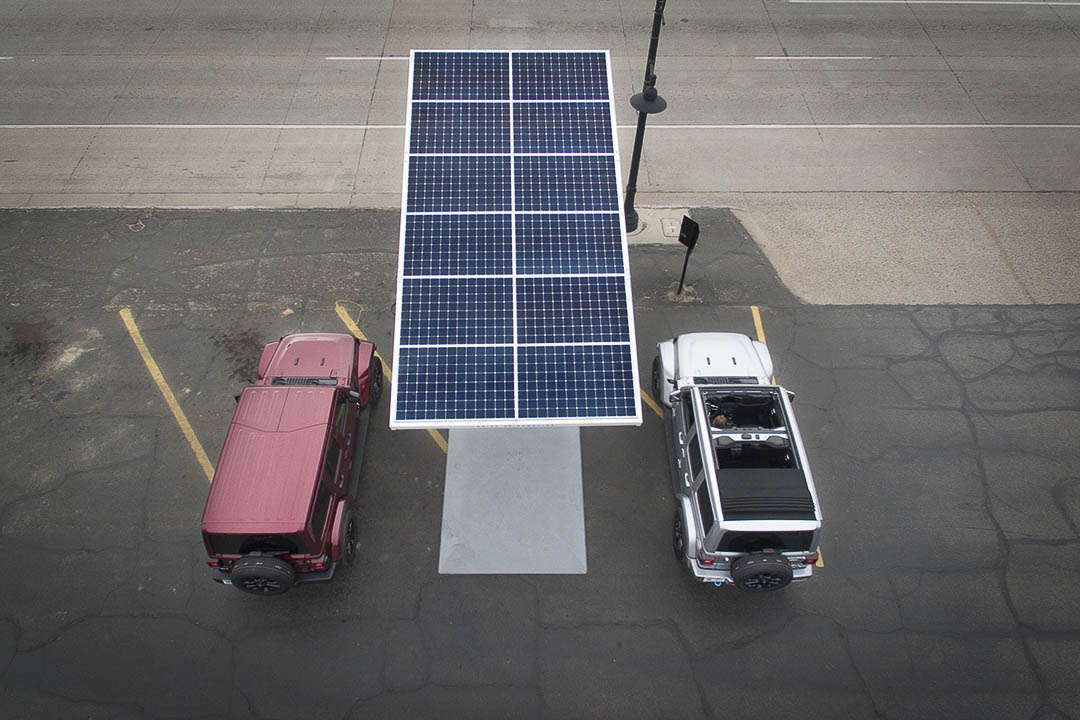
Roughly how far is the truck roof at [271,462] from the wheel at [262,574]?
45 centimetres

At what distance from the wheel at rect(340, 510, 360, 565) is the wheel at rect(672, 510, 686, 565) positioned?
475 cm

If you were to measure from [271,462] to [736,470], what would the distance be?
6.29 m

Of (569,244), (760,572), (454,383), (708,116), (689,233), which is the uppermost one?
(569,244)

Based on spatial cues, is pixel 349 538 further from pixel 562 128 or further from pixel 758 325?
pixel 758 325

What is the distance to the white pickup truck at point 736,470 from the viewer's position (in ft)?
27.2

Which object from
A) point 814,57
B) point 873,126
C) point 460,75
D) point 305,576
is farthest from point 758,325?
point 814,57

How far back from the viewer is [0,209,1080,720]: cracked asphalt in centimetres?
848

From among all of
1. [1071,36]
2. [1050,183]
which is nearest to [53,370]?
[1050,183]

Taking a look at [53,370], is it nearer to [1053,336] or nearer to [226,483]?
[226,483]

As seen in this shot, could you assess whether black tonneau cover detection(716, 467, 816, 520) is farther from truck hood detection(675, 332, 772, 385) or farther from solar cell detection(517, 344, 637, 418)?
truck hood detection(675, 332, 772, 385)

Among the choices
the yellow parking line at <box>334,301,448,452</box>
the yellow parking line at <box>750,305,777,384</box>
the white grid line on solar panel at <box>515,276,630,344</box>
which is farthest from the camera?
the yellow parking line at <box>750,305,777,384</box>

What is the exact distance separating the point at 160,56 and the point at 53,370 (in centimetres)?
1159

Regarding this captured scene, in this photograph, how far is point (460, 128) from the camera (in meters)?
10.1

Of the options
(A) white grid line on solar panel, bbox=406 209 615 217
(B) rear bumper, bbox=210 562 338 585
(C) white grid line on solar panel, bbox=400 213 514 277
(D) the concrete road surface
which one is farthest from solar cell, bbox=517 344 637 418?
(D) the concrete road surface
